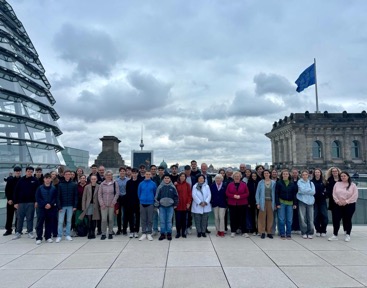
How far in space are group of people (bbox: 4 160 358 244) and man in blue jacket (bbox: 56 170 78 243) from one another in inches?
0.8

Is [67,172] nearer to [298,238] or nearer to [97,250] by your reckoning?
[97,250]

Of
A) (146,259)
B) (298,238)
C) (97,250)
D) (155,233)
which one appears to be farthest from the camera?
(155,233)

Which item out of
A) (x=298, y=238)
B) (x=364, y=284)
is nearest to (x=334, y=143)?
(x=298, y=238)

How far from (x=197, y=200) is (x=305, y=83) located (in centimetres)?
3364

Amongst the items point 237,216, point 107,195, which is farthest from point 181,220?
point 107,195

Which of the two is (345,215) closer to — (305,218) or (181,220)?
(305,218)

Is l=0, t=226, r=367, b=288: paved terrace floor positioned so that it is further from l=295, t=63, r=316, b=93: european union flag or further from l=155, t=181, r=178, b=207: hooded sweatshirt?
l=295, t=63, r=316, b=93: european union flag

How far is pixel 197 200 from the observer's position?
9.33 m

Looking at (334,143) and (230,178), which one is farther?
(334,143)

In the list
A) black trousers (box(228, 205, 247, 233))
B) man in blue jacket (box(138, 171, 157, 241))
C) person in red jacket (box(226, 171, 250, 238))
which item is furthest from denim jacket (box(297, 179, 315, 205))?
man in blue jacket (box(138, 171, 157, 241))

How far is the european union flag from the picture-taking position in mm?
36625

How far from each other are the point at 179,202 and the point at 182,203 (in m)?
0.10

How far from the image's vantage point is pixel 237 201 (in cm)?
938

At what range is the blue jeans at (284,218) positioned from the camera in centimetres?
906
